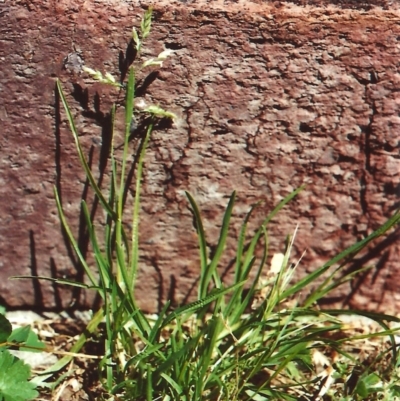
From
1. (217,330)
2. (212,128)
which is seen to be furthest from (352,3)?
(217,330)

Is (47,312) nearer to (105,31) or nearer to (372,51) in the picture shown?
(105,31)

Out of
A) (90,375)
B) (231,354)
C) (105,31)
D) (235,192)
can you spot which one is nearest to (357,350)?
(231,354)

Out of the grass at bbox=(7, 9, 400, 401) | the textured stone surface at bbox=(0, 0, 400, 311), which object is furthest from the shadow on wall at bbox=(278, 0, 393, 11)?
the grass at bbox=(7, 9, 400, 401)

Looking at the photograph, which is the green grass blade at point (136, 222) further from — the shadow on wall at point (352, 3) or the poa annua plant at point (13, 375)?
the shadow on wall at point (352, 3)

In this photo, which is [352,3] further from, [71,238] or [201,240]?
[71,238]

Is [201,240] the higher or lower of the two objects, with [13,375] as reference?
higher

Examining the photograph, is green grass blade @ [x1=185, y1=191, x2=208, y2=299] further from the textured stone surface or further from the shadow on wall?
the shadow on wall
